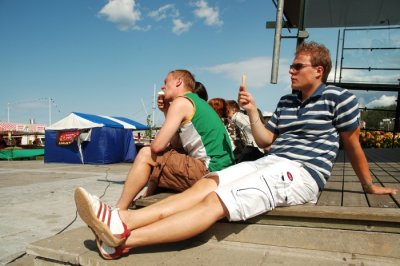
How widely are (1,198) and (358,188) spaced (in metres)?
5.13

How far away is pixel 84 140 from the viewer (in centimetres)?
1398

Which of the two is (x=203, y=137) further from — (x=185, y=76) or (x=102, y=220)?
(x=102, y=220)

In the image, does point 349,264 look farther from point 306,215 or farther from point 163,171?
point 163,171

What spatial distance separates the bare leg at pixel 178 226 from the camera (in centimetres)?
176

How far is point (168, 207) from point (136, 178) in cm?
51

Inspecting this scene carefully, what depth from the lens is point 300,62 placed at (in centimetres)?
228

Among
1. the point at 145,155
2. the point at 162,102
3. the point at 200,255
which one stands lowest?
the point at 200,255

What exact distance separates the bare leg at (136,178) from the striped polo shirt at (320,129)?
886mm

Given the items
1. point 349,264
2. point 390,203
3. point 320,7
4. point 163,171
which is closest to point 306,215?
point 349,264

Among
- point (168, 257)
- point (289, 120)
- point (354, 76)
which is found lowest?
point (168, 257)

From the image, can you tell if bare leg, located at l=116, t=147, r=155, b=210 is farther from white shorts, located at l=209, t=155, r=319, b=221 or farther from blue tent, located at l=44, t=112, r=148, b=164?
blue tent, located at l=44, t=112, r=148, b=164

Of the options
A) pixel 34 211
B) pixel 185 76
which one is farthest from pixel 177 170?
pixel 34 211

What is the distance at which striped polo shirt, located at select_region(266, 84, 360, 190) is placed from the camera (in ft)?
6.97

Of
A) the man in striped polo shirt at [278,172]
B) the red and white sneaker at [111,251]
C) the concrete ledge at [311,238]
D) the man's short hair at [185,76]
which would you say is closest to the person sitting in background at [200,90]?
the man's short hair at [185,76]
